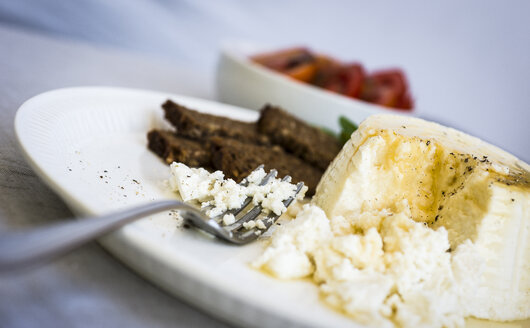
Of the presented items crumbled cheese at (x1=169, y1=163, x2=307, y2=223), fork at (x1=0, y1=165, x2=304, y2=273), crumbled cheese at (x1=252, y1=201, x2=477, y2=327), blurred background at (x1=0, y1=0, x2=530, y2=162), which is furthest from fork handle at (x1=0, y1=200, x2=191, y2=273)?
blurred background at (x1=0, y1=0, x2=530, y2=162)

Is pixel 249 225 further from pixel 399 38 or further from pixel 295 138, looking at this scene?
pixel 399 38

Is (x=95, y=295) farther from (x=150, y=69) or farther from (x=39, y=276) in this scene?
(x=150, y=69)

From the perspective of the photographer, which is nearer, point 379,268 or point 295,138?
point 379,268

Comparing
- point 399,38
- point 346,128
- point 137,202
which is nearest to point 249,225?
point 137,202

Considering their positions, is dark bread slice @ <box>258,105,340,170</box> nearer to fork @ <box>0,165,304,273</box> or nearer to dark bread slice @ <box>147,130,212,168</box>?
dark bread slice @ <box>147,130,212,168</box>

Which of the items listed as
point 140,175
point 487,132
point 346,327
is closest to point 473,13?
point 487,132

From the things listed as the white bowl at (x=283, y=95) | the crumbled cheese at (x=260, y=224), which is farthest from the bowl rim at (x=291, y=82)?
the crumbled cheese at (x=260, y=224)
